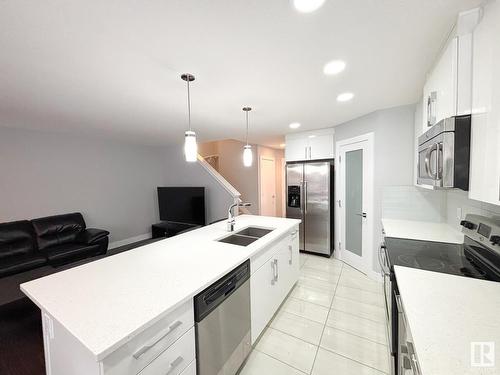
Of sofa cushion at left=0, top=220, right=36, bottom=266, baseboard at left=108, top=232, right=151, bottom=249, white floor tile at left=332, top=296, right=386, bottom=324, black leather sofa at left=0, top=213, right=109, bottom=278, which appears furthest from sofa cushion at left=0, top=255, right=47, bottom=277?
white floor tile at left=332, top=296, right=386, bottom=324

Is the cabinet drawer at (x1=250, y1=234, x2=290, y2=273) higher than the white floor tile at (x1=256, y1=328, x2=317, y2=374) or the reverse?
higher

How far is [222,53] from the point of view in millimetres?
1373

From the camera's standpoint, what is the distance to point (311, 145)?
372 centimetres

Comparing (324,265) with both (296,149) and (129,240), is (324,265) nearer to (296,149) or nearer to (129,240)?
(296,149)

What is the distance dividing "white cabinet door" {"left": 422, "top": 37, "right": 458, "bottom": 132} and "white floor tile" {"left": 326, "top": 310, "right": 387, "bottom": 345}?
1880mm

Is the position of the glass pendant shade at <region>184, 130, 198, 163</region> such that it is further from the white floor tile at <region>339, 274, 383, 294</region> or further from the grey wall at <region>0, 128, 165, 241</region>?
the grey wall at <region>0, 128, 165, 241</region>

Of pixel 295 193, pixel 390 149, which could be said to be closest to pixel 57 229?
pixel 295 193

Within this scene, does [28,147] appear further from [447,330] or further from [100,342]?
[447,330]

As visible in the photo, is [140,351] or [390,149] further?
[390,149]

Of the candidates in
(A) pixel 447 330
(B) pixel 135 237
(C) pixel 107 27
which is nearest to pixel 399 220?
(A) pixel 447 330

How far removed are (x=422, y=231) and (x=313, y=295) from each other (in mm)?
1391

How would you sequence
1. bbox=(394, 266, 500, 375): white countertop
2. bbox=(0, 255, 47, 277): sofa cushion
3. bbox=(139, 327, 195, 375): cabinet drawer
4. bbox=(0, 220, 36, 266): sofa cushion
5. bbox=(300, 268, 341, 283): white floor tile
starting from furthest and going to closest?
bbox=(0, 220, 36, 266): sofa cushion
bbox=(300, 268, 341, 283): white floor tile
bbox=(0, 255, 47, 277): sofa cushion
bbox=(139, 327, 195, 375): cabinet drawer
bbox=(394, 266, 500, 375): white countertop

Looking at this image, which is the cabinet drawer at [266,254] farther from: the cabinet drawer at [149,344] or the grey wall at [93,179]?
the grey wall at [93,179]

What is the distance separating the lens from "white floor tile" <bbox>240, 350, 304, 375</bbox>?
60.0 inches
